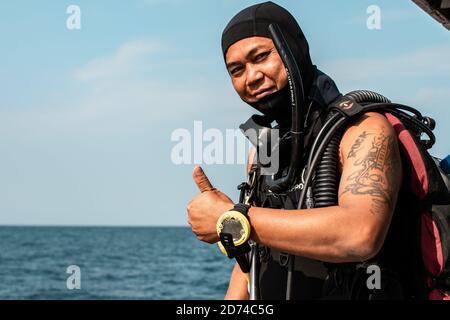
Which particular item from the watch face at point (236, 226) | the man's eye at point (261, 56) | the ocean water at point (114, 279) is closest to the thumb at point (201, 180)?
the watch face at point (236, 226)

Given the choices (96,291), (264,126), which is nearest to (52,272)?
(96,291)

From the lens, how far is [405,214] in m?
3.25

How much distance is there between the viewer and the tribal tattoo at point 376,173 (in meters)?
→ 3.05

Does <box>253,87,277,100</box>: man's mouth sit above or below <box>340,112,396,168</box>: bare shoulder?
above

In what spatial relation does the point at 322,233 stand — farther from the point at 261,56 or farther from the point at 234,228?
the point at 261,56

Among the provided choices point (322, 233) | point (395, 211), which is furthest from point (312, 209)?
point (395, 211)

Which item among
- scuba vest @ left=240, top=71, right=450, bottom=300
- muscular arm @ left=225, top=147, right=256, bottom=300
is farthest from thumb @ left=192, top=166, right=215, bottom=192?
muscular arm @ left=225, top=147, right=256, bottom=300

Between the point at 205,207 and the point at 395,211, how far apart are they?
2.71 feet

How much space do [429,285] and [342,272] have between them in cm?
37

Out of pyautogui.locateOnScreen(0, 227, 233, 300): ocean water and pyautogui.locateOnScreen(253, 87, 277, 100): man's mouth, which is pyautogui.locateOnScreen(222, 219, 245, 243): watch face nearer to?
pyautogui.locateOnScreen(253, 87, 277, 100): man's mouth

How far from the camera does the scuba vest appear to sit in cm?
317

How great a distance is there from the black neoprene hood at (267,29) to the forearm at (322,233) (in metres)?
0.78

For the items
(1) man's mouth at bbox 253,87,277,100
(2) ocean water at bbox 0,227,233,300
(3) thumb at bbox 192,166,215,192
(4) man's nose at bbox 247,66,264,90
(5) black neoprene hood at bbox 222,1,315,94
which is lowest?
(2) ocean water at bbox 0,227,233,300

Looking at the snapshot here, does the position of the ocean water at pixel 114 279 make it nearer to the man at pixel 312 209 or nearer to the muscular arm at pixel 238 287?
the muscular arm at pixel 238 287
